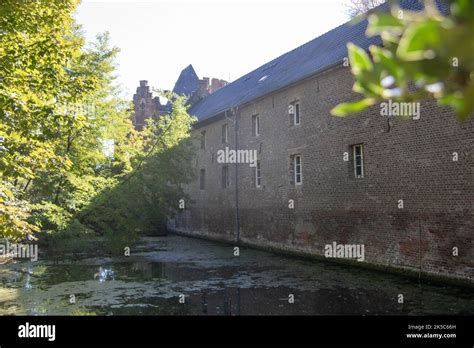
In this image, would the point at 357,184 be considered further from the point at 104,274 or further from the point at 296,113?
the point at 104,274

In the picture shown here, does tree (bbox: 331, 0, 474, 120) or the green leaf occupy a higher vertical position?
the green leaf

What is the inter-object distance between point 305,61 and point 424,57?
1951cm

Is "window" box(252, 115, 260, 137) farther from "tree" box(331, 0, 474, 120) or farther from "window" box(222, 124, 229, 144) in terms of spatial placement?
"tree" box(331, 0, 474, 120)

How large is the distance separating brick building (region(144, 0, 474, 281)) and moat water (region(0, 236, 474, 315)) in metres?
1.16

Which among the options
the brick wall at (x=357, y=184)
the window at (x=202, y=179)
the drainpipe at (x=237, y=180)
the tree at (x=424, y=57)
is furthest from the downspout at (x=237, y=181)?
the tree at (x=424, y=57)

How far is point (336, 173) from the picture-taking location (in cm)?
1512

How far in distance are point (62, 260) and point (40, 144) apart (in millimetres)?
9984

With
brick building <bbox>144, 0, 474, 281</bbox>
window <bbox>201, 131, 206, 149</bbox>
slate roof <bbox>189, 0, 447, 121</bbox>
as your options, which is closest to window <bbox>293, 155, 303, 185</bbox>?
brick building <bbox>144, 0, 474, 281</bbox>

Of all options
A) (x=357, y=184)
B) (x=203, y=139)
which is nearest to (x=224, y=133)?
(x=203, y=139)

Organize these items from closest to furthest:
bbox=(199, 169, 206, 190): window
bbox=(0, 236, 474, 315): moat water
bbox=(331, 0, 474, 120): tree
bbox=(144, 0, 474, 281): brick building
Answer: bbox=(331, 0, 474, 120): tree
bbox=(0, 236, 474, 315): moat water
bbox=(144, 0, 474, 281): brick building
bbox=(199, 169, 206, 190): window

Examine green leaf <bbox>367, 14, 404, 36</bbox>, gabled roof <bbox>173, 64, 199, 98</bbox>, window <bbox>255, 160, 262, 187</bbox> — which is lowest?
green leaf <bbox>367, 14, 404, 36</bbox>

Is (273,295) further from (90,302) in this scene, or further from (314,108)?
(314,108)

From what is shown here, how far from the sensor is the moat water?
869 cm
